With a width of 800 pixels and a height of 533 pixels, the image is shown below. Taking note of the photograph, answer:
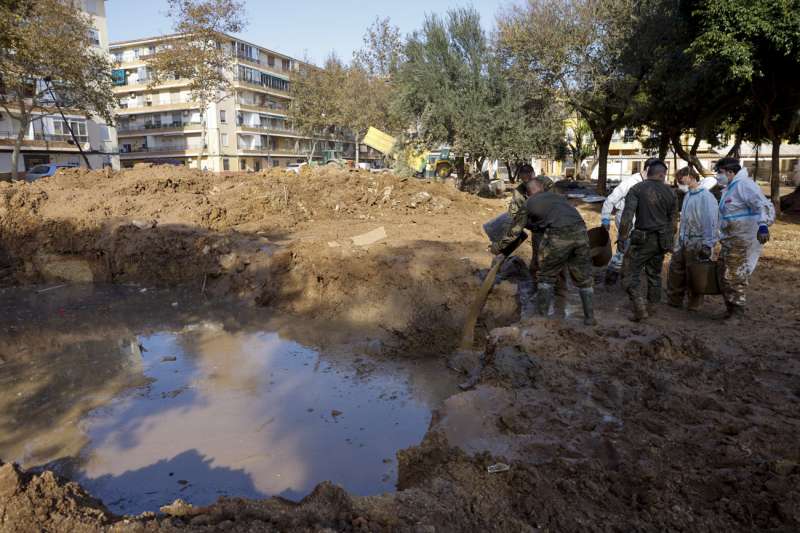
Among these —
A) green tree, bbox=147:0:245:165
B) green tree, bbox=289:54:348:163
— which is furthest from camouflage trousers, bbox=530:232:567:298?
green tree, bbox=289:54:348:163

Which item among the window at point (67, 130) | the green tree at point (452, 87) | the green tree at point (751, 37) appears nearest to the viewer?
the green tree at point (751, 37)

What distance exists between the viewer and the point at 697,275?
602 cm

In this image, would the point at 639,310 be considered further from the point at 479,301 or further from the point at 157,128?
the point at 157,128

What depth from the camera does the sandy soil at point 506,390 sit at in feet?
8.23

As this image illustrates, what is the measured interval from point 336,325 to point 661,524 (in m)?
5.20

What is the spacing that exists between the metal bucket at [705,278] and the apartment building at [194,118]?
48.2 meters

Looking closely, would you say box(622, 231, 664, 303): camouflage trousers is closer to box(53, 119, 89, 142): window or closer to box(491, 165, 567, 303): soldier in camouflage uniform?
box(491, 165, 567, 303): soldier in camouflage uniform

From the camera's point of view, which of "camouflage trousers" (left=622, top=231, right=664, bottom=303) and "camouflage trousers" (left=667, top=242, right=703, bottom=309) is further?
"camouflage trousers" (left=667, top=242, right=703, bottom=309)

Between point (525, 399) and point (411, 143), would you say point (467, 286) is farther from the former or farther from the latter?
point (411, 143)

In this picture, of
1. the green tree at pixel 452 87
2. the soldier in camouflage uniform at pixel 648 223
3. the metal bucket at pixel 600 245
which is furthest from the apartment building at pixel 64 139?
the soldier in camouflage uniform at pixel 648 223

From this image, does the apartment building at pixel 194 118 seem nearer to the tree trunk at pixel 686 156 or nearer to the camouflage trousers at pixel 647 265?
the tree trunk at pixel 686 156

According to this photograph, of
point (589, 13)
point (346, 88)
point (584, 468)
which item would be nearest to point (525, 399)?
point (584, 468)

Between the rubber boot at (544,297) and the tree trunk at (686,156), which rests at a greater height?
the tree trunk at (686,156)

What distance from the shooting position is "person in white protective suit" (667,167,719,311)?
612cm
